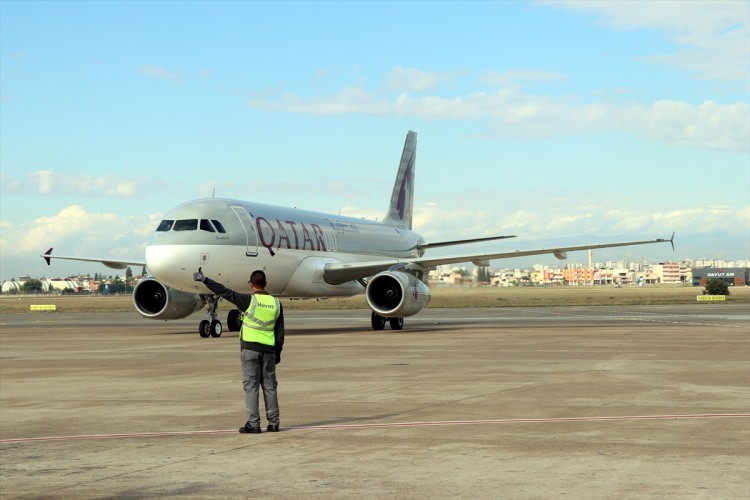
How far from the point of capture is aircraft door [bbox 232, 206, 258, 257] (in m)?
29.1

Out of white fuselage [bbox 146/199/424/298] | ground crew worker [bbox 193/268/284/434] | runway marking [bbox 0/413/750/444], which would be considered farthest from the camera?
white fuselage [bbox 146/199/424/298]

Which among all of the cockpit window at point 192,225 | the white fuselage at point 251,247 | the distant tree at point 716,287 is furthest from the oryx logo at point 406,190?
the distant tree at point 716,287

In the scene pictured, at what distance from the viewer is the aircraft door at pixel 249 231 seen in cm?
2912

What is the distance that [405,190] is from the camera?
147 ft

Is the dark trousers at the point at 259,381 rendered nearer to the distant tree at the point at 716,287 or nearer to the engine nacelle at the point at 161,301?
the engine nacelle at the point at 161,301

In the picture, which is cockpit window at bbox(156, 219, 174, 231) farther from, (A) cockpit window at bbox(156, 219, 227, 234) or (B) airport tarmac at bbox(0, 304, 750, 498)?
(B) airport tarmac at bbox(0, 304, 750, 498)

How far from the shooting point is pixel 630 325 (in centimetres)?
3334

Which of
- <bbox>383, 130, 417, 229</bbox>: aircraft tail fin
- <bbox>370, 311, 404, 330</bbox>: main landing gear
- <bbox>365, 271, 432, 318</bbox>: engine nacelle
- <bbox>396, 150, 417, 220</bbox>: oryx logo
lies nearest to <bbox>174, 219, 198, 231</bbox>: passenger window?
<bbox>365, 271, 432, 318</bbox>: engine nacelle

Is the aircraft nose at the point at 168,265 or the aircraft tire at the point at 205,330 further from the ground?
the aircraft nose at the point at 168,265

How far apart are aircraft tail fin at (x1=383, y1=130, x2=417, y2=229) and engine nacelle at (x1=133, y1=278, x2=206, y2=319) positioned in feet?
42.7

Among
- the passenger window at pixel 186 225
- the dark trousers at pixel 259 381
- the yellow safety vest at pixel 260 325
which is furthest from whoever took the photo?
the passenger window at pixel 186 225

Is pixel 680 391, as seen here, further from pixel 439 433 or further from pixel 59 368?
pixel 59 368

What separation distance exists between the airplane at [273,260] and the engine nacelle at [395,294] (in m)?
0.03

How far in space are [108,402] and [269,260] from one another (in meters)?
17.7
